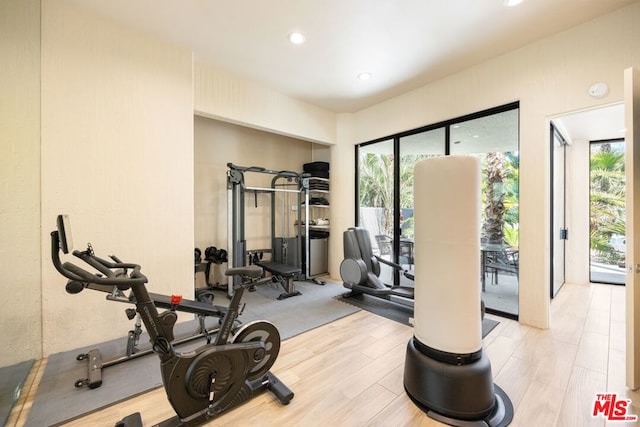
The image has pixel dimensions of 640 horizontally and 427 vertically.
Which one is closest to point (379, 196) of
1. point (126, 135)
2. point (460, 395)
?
point (460, 395)

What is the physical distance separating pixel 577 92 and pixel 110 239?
15.7ft

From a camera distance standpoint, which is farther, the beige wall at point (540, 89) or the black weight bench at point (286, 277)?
the black weight bench at point (286, 277)

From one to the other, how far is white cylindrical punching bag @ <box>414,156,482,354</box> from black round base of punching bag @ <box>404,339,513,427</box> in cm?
11

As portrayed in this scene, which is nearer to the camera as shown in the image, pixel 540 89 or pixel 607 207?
pixel 540 89

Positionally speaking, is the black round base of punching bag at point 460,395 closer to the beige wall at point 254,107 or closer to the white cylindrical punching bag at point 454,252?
the white cylindrical punching bag at point 454,252

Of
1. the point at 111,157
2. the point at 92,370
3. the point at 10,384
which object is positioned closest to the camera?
the point at 10,384

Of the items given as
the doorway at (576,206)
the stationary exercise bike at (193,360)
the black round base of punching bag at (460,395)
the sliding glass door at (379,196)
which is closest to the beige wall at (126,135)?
the stationary exercise bike at (193,360)

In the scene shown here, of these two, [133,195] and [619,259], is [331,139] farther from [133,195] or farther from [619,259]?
[619,259]

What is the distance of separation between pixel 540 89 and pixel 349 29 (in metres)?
2.14

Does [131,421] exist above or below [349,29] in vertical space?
below

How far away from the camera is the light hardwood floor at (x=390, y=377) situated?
1.62 meters

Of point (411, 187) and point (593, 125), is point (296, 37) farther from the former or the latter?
point (593, 125)

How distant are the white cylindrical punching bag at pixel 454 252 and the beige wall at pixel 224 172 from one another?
146 inches

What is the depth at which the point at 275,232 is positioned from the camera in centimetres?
506
